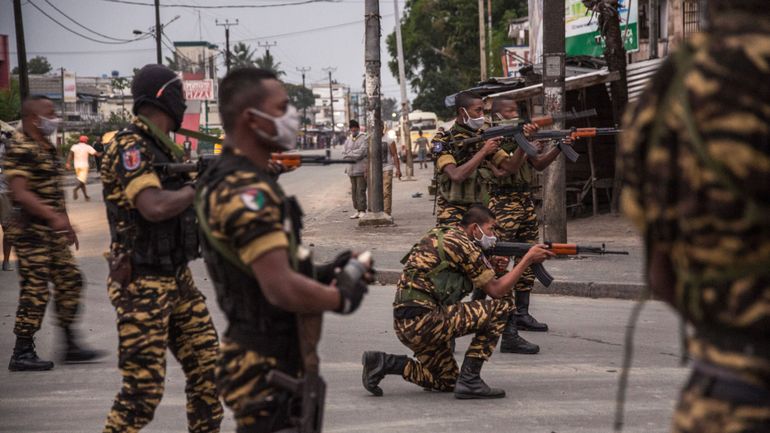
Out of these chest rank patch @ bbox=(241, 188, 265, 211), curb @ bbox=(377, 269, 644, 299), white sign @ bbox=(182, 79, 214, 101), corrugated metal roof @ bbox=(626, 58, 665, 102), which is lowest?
curb @ bbox=(377, 269, 644, 299)

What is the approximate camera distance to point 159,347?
4781 mm

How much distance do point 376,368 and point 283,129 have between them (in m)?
3.50

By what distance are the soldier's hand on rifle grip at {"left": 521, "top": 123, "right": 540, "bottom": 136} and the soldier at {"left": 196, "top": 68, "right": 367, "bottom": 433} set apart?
532 cm

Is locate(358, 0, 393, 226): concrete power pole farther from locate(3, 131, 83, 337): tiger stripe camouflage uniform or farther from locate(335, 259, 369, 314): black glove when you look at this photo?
locate(335, 259, 369, 314): black glove

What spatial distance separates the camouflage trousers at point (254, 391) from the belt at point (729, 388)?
1.55m

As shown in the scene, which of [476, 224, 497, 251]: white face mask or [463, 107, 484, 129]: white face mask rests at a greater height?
[463, 107, 484, 129]: white face mask

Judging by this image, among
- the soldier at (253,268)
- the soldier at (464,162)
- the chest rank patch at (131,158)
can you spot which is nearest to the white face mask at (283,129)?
the soldier at (253,268)

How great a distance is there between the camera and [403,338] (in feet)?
22.4

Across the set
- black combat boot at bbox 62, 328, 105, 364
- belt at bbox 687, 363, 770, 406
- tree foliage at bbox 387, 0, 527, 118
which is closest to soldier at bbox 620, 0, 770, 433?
belt at bbox 687, 363, 770, 406

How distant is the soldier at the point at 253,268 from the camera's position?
338 cm

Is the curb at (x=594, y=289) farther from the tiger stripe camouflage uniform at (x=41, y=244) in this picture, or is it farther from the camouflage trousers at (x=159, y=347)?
the camouflage trousers at (x=159, y=347)

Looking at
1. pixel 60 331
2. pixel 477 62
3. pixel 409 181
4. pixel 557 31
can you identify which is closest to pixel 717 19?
pixel 60 331

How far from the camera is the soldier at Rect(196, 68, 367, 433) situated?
3.38 meters

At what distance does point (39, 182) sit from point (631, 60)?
75.1 ft
